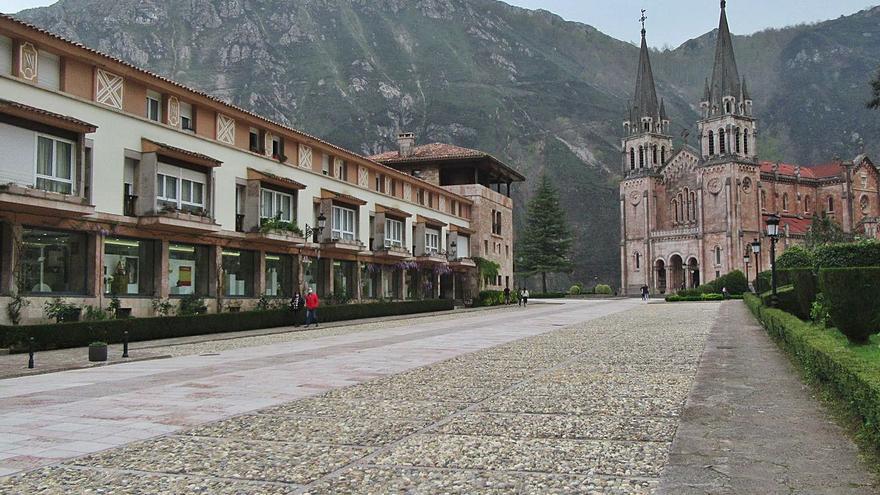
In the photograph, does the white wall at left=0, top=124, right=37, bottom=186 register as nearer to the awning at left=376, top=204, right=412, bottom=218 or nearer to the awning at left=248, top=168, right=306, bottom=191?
the awning at left=248, top=168, right=306, bottom=191

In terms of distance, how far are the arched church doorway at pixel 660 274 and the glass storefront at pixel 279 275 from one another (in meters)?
74.0

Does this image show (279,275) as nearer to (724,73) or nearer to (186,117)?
(186,117)

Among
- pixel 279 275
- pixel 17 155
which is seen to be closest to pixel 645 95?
pixel 279 275

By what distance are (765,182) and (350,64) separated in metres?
94.1

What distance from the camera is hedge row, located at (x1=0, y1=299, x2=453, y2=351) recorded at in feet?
64.9

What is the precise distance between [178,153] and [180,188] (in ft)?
5.28

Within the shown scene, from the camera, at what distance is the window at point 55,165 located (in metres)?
22.2

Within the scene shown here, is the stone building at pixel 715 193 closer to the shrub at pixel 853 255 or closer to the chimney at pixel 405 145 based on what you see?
the chimney at pixel 405 145

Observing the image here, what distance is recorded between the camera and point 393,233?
156 feet

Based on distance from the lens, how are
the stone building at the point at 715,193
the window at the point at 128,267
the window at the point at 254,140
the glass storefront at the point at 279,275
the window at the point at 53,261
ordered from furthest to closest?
the stone building at the point at 715,193, the glass storefront at the point at 279,275, the window at the point at 254,140, the window at the point at 128,267, the window at the point at 53,261

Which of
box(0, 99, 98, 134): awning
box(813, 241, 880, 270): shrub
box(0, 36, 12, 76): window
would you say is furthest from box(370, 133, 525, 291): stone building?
box(0, 36, 12, 76): window

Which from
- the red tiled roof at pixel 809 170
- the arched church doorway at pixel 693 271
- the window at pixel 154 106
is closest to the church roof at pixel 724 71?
the red tiled roof at pixel 809 170

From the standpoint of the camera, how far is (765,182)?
100 meters

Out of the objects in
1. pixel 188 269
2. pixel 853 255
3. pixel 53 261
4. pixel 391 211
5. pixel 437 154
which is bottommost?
pixel 188 269
